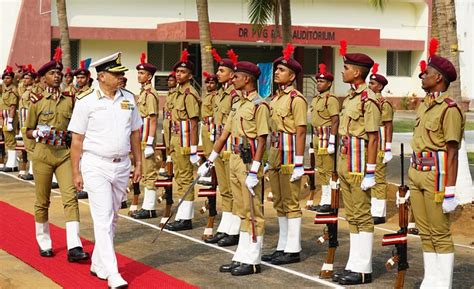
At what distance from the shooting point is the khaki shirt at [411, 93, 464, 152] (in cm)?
796

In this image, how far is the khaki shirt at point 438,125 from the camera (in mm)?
7961

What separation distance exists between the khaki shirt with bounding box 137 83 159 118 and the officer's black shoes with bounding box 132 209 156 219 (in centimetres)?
148

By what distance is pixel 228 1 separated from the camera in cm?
4038

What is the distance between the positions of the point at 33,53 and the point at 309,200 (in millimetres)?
25045

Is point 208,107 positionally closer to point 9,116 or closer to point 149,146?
point 149,146

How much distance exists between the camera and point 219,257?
10.4m

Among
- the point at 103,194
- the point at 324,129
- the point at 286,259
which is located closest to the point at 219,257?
the point at 286,259

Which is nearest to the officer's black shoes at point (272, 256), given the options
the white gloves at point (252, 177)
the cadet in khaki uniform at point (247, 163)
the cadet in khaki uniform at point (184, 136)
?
the cadet in khaki uniform at point (247, 163)

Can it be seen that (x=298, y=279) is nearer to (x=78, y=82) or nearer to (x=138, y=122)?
(x=138, y=122)

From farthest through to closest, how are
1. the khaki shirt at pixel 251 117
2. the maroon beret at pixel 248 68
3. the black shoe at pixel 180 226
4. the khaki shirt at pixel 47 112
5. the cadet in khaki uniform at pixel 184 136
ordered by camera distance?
1. the cadet in khaki uniform at pixel 184 136
2. the black shoe at pixel 180 226
3. the khaki shirt at pixel 47 112
4. the maroon beret at pixel 248 68
5. the khaki shirt at pixel 251 117

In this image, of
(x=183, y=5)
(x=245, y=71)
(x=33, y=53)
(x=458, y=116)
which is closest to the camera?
(x=458, y=116)

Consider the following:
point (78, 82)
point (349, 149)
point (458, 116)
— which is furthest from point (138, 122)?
point (78, 82)

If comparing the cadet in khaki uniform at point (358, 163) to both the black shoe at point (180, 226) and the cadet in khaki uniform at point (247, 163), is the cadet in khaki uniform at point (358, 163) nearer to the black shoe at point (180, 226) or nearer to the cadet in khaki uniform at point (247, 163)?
the cadet in khaki uniform at point (247, 163)

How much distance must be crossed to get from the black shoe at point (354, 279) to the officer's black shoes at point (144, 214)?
16.4ft
